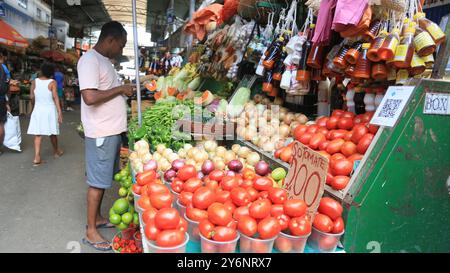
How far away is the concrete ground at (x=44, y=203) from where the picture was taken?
357 cm

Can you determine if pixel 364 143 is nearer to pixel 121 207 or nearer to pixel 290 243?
pixel 290 243

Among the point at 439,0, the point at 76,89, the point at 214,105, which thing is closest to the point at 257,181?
the point at 214,105

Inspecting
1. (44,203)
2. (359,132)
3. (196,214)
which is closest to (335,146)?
(359,132)

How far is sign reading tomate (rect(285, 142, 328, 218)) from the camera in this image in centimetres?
182

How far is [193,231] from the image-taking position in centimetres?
184

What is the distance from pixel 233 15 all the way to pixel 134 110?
80.2 inches

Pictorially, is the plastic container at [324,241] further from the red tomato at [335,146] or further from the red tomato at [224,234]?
the red tomato at [335,146]

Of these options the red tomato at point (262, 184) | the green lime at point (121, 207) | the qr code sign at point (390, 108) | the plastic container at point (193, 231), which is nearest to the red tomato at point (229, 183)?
the red tomato at point (262, 184)

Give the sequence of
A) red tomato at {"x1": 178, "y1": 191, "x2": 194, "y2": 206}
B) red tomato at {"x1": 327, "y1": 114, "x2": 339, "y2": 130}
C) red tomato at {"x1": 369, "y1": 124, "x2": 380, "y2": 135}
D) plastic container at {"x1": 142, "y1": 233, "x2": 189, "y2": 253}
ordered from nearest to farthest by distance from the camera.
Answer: plastic container at {"x1": 142, "y1": 233, "x2": 189, "y2": 253}
red tomato at {"x1": 178, "y1": 191, "x2": 194, "y2": 206}
red tomato at {"x1": 369, "y1": 124, "x2": 380, "y2": 135}
red tomato at {"x1": 327, "y1": 114, "x2": 339, "y2": 130}

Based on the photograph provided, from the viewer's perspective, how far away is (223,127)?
3.65 meters

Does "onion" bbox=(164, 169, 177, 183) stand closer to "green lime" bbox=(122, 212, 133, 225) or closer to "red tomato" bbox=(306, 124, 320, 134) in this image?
"green lime" bbox=(122, 212, 133, 225)

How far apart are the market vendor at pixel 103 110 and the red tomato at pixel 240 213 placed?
1.83m

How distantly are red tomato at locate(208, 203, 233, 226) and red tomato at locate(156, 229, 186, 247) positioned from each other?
19 centimetres

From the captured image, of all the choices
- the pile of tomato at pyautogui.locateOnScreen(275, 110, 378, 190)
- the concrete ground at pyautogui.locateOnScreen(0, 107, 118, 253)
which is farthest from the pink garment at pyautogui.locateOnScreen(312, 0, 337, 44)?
the concrete ground at pyautogui.locateOnScreen(0, 107, 118, 253)
